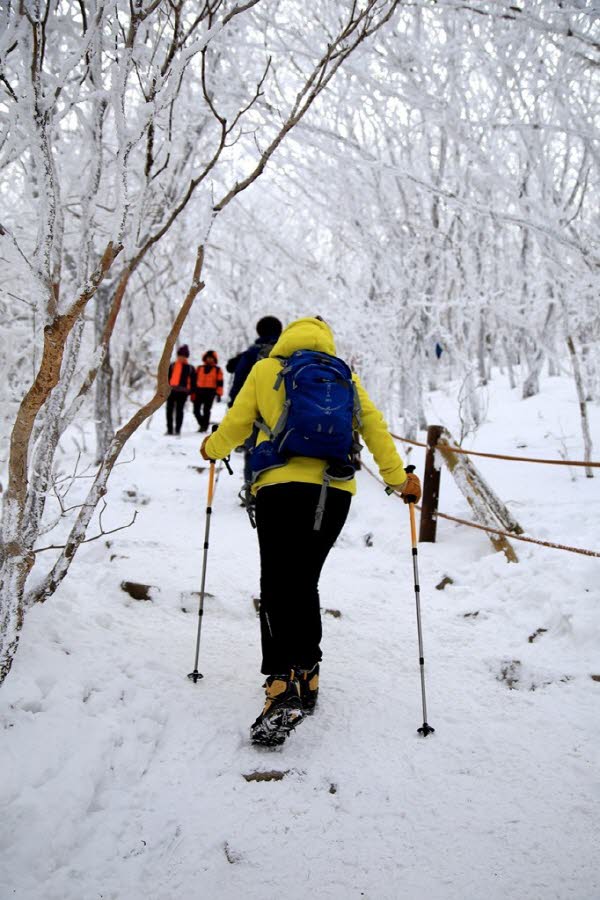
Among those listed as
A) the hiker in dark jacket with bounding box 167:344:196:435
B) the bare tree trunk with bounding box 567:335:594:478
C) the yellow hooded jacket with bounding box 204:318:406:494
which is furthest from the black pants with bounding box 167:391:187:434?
the yellow hooded jacket with bounding box 204:318:406:494

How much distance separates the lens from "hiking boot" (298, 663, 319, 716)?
8.41 ft

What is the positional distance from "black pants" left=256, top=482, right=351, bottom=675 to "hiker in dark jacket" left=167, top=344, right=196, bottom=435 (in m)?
8.69

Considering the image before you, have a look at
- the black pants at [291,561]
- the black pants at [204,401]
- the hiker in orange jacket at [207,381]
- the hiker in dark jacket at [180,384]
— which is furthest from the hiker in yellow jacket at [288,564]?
the black pants at [204,401]

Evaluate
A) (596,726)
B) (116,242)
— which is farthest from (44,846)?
(596,726)

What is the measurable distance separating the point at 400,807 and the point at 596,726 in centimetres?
109

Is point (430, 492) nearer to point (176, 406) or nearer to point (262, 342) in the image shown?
point (262, 342)

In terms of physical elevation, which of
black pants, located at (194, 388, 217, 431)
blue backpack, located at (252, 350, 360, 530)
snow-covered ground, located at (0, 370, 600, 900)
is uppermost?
black pants, located at (194, 388, 217, 431)

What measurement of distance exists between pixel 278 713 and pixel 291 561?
654mm

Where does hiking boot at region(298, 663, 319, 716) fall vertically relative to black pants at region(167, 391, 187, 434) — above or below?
below

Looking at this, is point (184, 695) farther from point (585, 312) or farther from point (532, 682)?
point (585, 312)

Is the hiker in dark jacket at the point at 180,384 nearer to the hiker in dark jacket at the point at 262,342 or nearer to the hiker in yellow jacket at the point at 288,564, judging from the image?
the hiker in dark jacket at the point at 262,342

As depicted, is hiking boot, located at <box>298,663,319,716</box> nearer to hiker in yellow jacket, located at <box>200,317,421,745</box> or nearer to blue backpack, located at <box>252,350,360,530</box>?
hiker in yellow jacket, located at <box>200,317,421,745</box>

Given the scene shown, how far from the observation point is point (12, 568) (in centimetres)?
210

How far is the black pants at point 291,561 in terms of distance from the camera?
240cm
